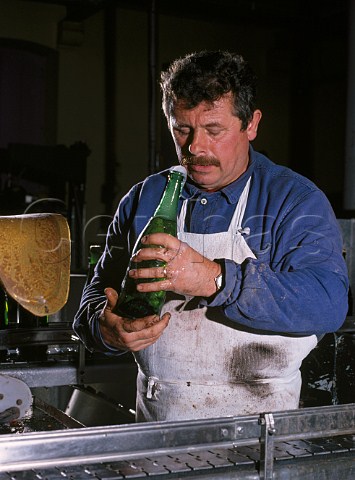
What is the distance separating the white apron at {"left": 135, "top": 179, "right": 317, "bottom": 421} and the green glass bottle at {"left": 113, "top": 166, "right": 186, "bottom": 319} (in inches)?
7.3

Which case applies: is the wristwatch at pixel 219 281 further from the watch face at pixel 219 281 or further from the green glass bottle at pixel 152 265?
the green glass bottle at pixel 152 265

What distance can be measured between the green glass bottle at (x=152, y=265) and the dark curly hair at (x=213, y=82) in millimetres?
208

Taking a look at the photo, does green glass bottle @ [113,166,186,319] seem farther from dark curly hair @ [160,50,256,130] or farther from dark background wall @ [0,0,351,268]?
dark background wall @ [0,0,351,268]

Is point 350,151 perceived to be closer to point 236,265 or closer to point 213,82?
point 213,82

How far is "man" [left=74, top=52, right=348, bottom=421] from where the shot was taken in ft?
4.47

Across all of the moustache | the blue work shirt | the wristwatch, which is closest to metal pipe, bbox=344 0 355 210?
the blue work shirt

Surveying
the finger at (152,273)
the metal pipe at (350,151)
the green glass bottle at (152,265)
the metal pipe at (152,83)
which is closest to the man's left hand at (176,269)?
the finger at (152,273)

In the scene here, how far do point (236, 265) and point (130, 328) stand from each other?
240 millimetres

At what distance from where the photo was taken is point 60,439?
96 centimetres

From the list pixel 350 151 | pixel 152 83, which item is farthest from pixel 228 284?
pixel 152 83

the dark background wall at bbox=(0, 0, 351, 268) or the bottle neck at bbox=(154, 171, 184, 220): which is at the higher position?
the dark background wall at bbox=(0, 0, 351, 268)

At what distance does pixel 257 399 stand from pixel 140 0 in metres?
5.90

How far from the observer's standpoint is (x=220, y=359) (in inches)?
62.3

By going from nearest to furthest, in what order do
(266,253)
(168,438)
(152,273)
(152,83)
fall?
(168,438) → (152,273) → (266,253) → (152,83)
